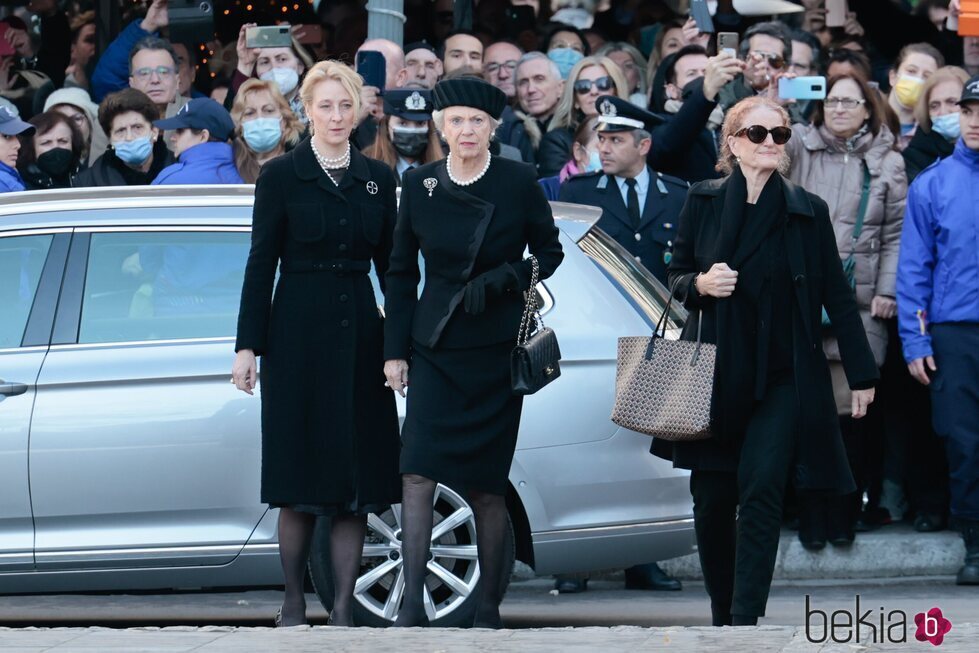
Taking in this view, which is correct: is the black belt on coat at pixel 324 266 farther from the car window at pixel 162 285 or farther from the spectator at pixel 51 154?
the spectator at pixel 51 154

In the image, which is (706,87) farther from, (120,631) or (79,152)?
(120,631)

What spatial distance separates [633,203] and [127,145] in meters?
2.56

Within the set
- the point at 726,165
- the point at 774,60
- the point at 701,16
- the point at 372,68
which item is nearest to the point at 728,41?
the point at 774,60

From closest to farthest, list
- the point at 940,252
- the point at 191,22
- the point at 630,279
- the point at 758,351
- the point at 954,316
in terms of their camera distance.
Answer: the point at 758,351, the point at 630,279, the point at 954,316, the point at 940,252, the point at 191,22

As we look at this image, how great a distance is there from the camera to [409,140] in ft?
32.6

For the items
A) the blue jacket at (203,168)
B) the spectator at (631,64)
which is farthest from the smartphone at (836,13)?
the blue jacket at (203,168)

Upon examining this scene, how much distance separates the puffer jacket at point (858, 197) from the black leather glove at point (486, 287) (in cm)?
336

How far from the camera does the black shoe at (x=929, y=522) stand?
10.2 metres

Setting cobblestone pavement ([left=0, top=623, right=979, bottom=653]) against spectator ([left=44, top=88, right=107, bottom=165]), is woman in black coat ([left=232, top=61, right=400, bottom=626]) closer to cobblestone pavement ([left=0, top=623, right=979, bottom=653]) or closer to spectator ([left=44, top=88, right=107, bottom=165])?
cobblestone pavement ([left=0, top=623, right=979, bottom=653])

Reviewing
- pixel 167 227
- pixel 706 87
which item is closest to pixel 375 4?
pixel 706 87

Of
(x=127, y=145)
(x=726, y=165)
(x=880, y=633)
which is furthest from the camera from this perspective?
(x=127, y=145)

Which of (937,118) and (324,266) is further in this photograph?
(937,118)

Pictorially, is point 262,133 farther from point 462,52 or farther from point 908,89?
point 908,89

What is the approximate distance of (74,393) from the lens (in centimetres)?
778
